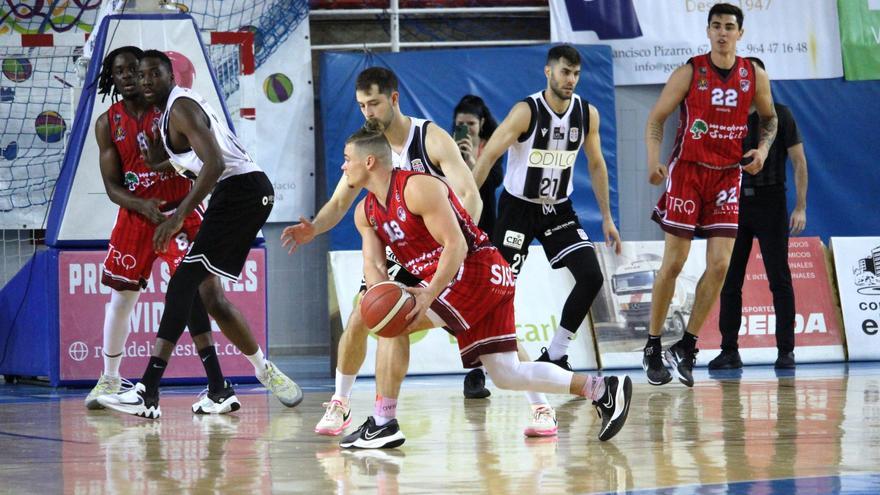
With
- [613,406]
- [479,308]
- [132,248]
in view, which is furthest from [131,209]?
[613,406]

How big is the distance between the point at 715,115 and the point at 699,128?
126 mm

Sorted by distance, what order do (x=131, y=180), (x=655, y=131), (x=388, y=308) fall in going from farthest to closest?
(x=655, y=131) < (x=131, y=180) < (x=388, y=308)

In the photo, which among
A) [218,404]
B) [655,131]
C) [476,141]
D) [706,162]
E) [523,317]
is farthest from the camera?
[523,317]

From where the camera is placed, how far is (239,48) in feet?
41.3

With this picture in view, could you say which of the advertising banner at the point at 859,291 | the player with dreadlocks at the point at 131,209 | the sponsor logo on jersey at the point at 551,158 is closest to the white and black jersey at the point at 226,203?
the player with dreadlocks at the point at 131,209

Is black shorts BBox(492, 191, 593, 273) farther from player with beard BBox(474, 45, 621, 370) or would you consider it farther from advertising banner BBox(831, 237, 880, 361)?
advertising banner BBox(831, 237, 880, 361)

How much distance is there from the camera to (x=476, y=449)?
507 centimetres

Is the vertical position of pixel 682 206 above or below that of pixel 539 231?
above

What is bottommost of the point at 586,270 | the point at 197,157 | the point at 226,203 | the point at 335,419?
the point at 335,419

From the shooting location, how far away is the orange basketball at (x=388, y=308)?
4.85 metres

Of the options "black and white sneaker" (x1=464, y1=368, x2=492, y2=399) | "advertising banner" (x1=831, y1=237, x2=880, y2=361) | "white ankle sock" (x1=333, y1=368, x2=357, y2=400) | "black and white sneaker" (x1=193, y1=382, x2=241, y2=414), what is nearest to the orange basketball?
"white ankle sock" (x1=333, y1=368, x2=357, y2=400)

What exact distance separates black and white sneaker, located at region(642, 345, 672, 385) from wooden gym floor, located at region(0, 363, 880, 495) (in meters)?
0.14

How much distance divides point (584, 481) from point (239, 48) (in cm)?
923

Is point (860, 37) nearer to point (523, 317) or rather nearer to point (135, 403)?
point (523, 317)
